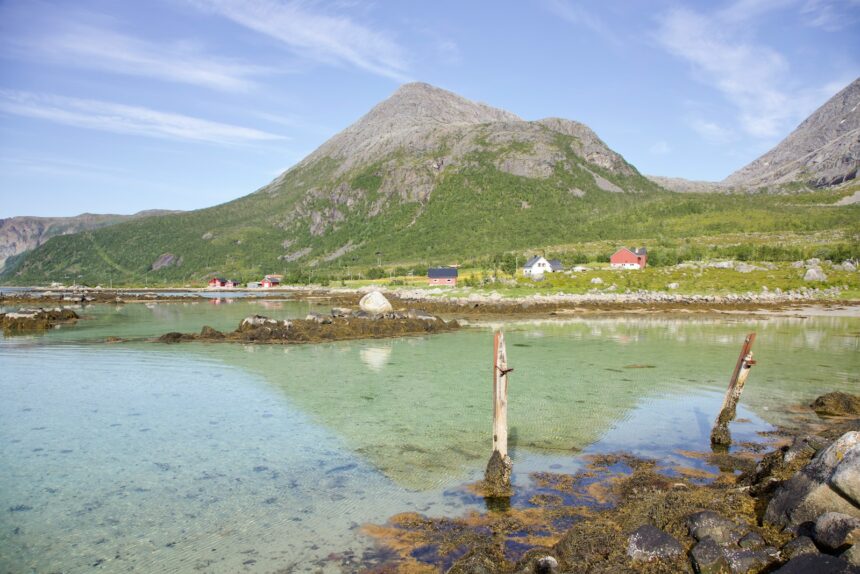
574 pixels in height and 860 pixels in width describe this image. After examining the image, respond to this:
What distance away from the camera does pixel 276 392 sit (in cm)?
2098

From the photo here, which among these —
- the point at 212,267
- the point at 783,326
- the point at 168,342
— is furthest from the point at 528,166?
the point at 168,342

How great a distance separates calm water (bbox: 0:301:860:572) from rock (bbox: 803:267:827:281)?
3441 centimetres

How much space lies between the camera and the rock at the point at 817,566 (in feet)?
21.0

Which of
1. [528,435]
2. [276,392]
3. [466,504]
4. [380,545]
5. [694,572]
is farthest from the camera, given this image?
[276,392]

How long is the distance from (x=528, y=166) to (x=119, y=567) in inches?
7673

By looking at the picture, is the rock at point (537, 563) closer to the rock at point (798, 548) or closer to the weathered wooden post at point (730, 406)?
the rock at point (798, 548)

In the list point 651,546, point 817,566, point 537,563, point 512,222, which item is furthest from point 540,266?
point 817,566

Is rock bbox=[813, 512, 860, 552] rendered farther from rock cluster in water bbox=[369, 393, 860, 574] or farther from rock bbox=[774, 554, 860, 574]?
rock bbox=[774, 554, 860, 574]

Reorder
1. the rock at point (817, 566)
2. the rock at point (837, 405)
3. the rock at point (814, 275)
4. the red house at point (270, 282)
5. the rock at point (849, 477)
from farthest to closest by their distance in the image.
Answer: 1. the red house at point (270, 282)
2. the rock at point (814, 275)
3. the rock at point (837, 405)
4. the rock at point (849, 477)
5. the rock at point (817, 566)

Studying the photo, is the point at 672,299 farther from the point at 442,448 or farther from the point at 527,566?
the point at 527,566

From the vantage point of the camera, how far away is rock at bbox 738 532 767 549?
800 centimetres

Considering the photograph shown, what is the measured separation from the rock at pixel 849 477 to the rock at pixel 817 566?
178 centimetres

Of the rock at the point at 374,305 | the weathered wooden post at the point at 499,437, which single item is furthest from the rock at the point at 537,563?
the rock at the point at 374,305

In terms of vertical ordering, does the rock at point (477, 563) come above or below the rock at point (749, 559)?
below
